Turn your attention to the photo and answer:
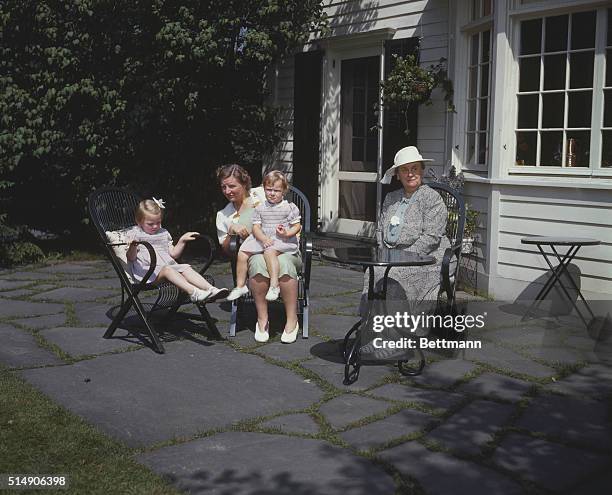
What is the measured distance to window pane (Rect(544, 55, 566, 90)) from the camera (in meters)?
6.52

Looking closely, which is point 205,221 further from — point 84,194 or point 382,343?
point 382,343

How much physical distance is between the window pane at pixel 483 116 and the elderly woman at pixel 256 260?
2.73m

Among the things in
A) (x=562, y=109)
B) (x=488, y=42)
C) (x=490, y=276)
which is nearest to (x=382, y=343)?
(x=490, y=276)

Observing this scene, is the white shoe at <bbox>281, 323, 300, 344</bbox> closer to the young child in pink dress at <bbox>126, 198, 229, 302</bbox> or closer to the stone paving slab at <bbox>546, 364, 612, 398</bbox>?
the young child in pink dress at <bbox>126, 198, 229, 302</bbox>

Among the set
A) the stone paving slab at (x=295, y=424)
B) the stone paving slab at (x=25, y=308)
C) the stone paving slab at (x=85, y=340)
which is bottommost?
the stone paving slab at (x=295, y=424)

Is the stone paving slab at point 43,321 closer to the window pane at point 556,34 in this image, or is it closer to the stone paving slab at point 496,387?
the stone paving slab at point 496,387

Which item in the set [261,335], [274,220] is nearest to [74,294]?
[261,335]

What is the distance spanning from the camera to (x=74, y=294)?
6871mm

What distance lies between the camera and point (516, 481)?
10.1 ft

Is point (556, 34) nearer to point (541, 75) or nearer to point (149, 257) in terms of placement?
point (541, 75)

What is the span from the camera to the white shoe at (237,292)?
520cm

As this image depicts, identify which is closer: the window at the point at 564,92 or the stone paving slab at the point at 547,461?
the stone paving slab at the point at 547,461

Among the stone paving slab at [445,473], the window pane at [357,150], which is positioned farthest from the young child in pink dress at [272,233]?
the window pane at [357,150]

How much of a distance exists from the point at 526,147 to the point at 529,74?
0.63 metres
